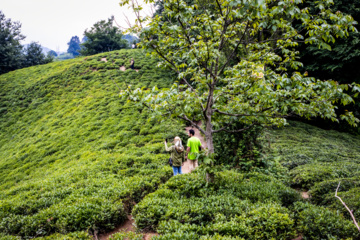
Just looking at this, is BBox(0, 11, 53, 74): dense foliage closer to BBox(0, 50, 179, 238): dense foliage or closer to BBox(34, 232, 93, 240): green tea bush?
BBox(0, 50, 179, 238): dense foliage

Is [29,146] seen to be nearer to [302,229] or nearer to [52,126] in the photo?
[52,126]

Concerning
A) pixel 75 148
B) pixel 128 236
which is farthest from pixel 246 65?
pixel 75 148

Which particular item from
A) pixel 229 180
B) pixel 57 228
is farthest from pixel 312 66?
pixel 57 228

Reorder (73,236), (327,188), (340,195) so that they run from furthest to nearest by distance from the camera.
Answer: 1. (327,188)
2. (340,195)
3. (73,236)

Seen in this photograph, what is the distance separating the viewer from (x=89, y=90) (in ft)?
80.4

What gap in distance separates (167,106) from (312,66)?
20.8 metres

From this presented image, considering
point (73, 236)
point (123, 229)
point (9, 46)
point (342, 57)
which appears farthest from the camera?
point (9, 46)

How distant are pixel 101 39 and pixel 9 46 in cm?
1819

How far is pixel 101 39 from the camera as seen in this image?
48.5 m

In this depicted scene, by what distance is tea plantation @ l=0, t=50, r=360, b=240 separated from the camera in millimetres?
5102

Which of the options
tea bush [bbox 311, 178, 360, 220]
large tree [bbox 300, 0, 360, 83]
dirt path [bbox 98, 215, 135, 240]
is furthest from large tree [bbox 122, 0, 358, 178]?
large tree [bbox 300, 0, 360, 83]

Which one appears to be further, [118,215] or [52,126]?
[52,126]

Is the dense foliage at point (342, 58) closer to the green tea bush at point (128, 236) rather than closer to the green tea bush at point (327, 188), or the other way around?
the green tea bush at point (327, 188)

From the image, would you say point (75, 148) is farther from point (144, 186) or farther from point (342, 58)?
point (342, 58)
